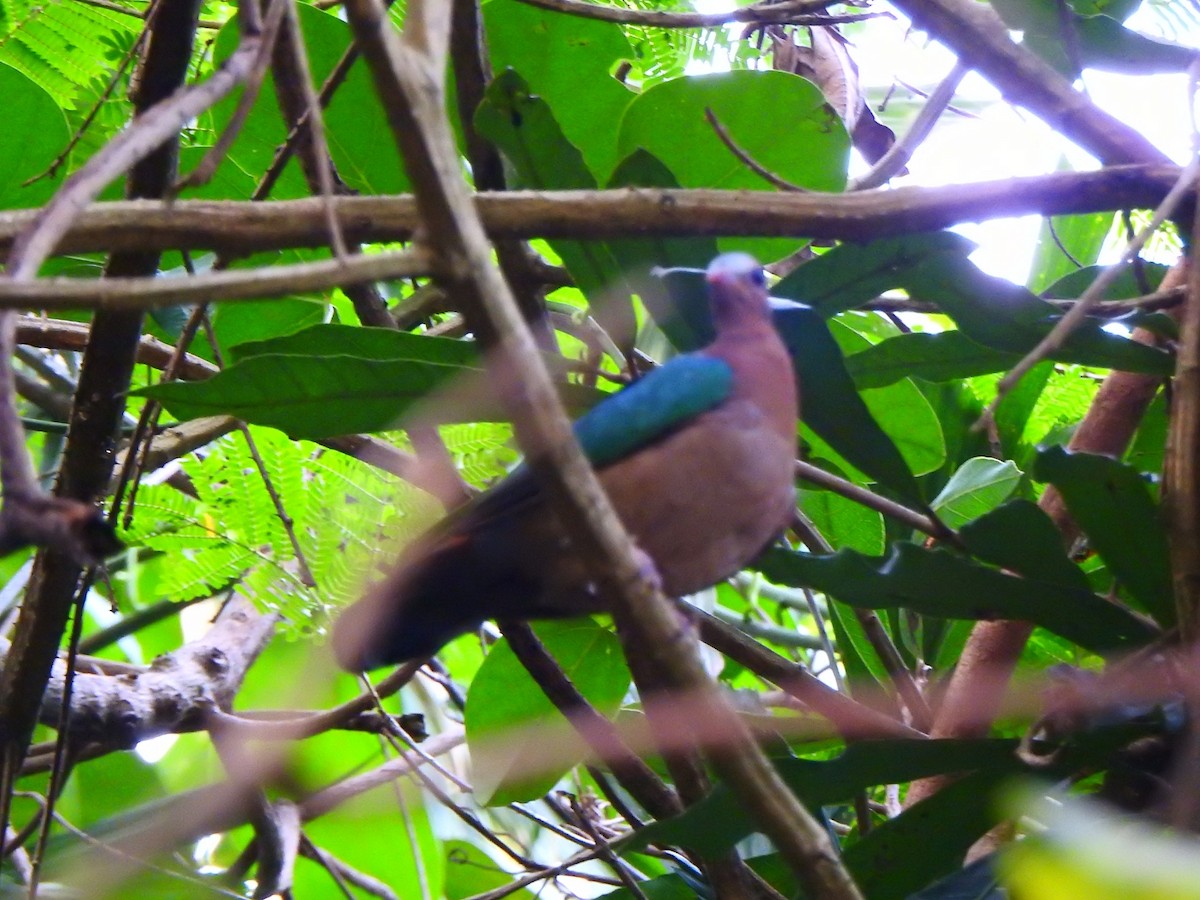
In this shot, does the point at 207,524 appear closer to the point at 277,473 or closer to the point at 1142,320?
the point at 277,473

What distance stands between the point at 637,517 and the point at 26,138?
1.73 metres

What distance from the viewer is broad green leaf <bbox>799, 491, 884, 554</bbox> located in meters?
2.91

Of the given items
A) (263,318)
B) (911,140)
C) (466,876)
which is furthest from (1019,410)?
(466,876)

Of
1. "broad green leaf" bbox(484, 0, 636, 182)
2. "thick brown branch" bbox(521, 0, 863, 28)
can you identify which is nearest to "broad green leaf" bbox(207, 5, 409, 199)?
"broad green leaf" bbox(484, 0, 636, 182)

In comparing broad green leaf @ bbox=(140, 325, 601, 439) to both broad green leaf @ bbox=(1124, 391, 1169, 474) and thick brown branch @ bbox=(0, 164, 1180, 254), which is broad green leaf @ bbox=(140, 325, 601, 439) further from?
broad green leaf @ bbox=(1124, 391, 1169, 474)

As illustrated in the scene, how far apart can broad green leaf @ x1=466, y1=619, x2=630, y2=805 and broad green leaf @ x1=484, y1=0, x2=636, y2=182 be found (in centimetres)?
112

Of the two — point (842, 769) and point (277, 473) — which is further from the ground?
point (277, 473)

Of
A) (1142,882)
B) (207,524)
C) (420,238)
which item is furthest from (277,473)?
(1142,882)

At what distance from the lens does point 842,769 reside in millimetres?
2123

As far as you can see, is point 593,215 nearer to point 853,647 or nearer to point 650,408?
point 650,408

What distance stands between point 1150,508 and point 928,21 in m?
1.09

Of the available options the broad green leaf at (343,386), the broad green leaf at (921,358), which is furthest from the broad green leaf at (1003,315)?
the broad green leaf at (343,386)

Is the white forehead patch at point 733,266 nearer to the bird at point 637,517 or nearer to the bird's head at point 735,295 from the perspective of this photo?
the bird's head at point 735,295

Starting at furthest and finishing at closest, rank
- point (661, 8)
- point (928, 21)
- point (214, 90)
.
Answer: point (661, 8)
point (928, 21)
point (214, 90)
